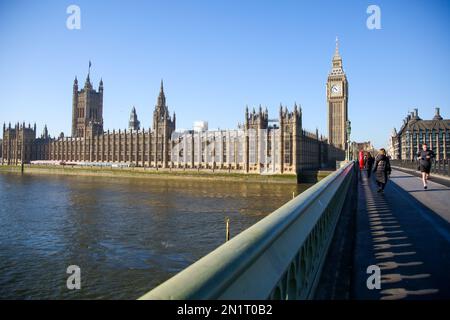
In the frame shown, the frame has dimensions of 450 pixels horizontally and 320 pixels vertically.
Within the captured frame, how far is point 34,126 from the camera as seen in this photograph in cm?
14712

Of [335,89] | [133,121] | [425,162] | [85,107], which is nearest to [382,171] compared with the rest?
[425,162]

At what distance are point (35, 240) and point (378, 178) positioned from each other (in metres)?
19.7

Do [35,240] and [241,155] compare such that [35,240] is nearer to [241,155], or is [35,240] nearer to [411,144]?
[241,155]

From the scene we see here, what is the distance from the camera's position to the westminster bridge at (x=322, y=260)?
5.54 ft

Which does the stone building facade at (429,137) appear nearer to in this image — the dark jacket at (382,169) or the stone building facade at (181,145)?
→ the stone building facade at (181,145)

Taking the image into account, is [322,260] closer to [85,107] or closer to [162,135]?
[162,135]

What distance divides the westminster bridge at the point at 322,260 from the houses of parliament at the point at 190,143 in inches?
2674

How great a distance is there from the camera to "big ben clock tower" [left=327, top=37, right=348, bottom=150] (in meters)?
127

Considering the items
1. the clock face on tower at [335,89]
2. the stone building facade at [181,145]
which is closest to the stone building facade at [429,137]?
the stone building facade at [181,145]

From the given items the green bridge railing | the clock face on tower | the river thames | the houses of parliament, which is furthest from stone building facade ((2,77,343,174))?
the green bridge railing

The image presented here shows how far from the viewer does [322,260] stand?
14.6 feet

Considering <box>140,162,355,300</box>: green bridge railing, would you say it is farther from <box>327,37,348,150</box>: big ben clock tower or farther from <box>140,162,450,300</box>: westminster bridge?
<box>327,37,348,150</box>: big ben clock tower

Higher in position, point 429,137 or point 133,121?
point 133,121

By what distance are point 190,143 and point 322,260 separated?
9387 centimetres
